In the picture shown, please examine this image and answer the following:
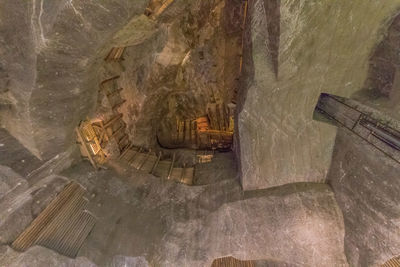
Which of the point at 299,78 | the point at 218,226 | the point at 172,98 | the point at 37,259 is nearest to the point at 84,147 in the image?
the point at 37,259

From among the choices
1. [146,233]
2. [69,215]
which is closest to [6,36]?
[69,215]

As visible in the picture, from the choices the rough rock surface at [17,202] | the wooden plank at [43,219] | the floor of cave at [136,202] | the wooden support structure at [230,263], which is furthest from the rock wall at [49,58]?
the wooden support structure at [230,263]

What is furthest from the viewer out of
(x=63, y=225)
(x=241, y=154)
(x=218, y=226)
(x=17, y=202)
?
(x=241, y=154)

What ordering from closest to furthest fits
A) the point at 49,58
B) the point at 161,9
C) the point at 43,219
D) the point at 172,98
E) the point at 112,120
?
1. the point at 49,58
2. the point at 43,219
3. the point at 161,9
4. the point at 112,120
5. the point at 172,98

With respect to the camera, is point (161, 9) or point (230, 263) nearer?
point (161, 9)

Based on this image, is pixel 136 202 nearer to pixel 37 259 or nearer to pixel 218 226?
pixel 37 259

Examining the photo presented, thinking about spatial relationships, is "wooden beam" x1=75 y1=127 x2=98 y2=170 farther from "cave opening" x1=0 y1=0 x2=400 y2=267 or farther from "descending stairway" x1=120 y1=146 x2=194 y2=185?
"descending stairway" x1=120 y1=146 x2=194 y2=185
